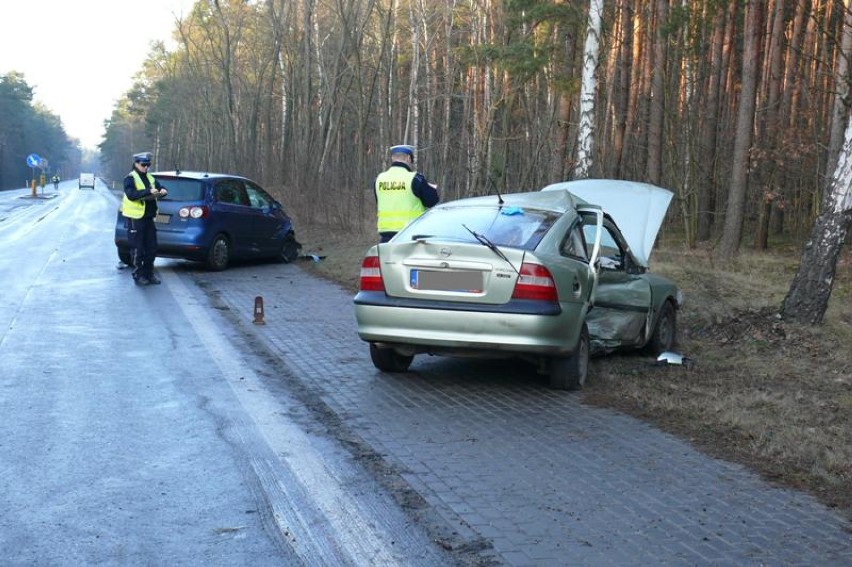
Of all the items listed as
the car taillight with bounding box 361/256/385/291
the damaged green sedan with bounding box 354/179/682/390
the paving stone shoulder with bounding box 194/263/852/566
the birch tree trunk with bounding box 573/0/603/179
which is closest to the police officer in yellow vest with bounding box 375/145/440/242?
the damaged green sedan with bounding box 354/179/682/390

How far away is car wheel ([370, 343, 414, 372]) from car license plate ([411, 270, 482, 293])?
868 millimetres

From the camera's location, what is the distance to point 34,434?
616 cm

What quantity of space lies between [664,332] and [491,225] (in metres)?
2.80

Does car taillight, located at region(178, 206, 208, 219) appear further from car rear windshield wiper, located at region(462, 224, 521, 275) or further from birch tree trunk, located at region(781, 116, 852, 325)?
birch tree trunk, located at region(781, 116, 852, 325)

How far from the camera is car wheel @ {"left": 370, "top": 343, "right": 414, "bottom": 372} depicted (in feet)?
27.5

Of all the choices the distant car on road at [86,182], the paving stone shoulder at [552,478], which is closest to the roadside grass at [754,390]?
the paving stone shoulder at [552,478]

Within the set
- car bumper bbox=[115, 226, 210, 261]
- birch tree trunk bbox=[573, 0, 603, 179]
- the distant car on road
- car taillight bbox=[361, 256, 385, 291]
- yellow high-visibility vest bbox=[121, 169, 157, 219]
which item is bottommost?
the distant car on road

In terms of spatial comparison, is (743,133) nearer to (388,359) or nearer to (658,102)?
(658,102)

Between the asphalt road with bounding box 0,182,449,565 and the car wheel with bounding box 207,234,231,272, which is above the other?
the car wheel with bounding box 207,234,231,272

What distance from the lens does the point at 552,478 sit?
5.52m

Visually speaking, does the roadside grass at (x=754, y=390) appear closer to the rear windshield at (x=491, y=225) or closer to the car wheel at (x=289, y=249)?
the rear windshield at (x=491, y=225)

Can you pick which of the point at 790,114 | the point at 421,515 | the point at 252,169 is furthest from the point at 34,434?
the point at 252,169

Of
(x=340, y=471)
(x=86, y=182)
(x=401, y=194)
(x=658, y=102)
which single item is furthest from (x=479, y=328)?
(x=86, y=182)

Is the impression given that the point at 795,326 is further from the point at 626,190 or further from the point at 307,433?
the point at 307,433
